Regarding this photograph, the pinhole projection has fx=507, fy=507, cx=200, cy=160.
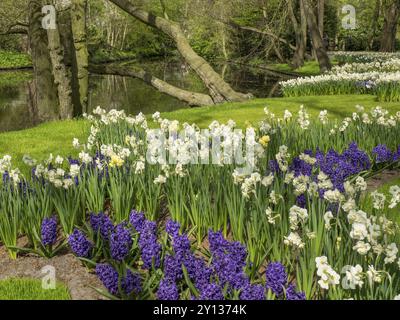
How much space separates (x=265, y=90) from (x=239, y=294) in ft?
Result: 68.6

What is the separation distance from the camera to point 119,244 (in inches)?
163

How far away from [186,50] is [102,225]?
1000 cm

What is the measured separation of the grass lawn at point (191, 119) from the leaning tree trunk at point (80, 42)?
1.55 meters

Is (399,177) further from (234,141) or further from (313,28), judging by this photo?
(313,28)

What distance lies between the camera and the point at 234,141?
527 centimetres

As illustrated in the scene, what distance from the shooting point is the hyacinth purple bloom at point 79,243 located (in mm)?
4246

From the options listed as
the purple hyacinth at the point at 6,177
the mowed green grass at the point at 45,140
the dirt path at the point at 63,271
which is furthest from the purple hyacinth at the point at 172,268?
the mowed green grass at the point at 45,140

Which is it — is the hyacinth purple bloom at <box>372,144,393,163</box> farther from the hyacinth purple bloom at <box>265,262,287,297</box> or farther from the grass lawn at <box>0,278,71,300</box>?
the grass lawn at <box>0,278,71,300</box>

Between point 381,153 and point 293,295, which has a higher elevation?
point 381,153

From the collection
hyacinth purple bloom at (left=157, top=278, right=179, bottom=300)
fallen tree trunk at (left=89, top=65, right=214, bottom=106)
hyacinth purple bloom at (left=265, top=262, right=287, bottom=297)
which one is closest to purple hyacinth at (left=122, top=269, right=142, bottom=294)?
hyacinth purple bloom at (left=157, top=278, right=179, bottom=300)

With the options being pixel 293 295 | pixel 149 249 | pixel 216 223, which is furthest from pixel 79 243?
pixel 293 295

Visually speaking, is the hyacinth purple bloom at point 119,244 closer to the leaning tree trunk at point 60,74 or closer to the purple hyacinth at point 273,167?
the purple hyacinth at point 273,167

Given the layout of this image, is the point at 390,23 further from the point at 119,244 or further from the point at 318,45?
the point at 119,244

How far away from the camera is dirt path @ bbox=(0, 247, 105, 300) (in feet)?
13.4
